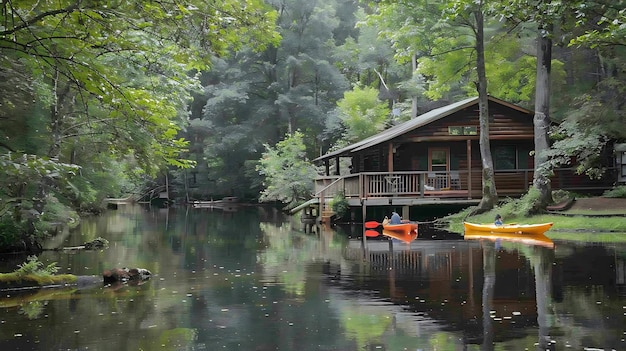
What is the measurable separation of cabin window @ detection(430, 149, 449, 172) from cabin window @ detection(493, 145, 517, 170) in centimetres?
281

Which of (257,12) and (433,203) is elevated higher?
(257,12)

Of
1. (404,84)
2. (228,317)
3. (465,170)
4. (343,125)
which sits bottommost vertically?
(228,317)

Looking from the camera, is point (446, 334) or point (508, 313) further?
point (508, 313)

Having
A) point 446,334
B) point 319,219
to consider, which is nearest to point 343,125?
point 319,219

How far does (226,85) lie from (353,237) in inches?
1784

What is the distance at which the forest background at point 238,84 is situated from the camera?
10867 millimetres

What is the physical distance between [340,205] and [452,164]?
23.4ft

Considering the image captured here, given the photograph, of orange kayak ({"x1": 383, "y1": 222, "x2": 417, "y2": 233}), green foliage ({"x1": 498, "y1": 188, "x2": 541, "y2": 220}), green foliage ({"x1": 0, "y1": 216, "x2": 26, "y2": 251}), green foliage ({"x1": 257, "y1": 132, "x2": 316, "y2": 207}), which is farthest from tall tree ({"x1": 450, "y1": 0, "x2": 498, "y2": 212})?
green foliage ({"x1": 0, "y1": 216, "x2": 26, "y2": 251})

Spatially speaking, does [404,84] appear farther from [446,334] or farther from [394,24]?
[446,334]

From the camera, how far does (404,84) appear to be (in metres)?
62.1

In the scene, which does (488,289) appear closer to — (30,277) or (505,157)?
(30,277)

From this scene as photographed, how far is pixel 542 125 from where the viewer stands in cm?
3250

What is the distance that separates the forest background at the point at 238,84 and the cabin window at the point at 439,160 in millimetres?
3984

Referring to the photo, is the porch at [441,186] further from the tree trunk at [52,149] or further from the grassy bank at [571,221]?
the tree trunk at [52,149]
